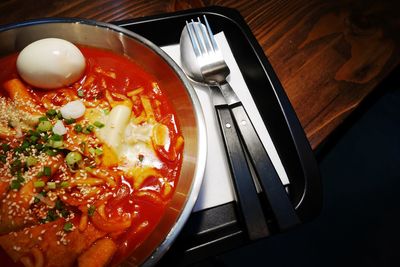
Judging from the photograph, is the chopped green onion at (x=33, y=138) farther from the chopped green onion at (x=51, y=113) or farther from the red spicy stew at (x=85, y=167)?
the chopped green onion at (x=51, y=113)

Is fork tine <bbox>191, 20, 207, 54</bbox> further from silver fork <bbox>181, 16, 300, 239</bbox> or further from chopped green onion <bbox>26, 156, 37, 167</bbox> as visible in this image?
chopped green onion <bbox>26, 156, 37, 167</bbox>

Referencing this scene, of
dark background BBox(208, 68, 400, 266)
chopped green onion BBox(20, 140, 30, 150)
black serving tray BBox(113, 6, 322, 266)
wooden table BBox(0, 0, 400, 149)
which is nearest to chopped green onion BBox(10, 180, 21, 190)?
chopped green onion BBox(20, 140, 30, 150)

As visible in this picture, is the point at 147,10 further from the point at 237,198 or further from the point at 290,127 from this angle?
the point at 237,198

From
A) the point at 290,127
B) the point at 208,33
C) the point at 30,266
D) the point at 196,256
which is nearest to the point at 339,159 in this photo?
the point at 290,127

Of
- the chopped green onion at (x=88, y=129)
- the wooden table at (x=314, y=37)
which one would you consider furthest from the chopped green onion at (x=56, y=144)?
the wooden table at (x=314, y=37)

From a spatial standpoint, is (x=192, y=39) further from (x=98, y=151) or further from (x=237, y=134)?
(x=98, y=151)
